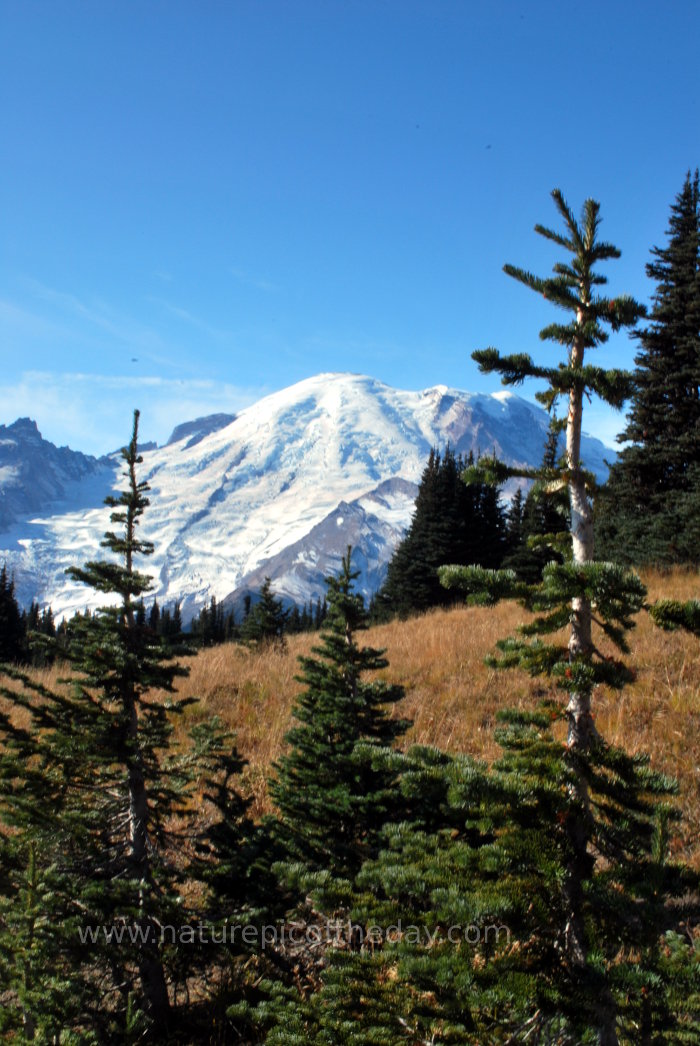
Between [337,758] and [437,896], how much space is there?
9.04ft

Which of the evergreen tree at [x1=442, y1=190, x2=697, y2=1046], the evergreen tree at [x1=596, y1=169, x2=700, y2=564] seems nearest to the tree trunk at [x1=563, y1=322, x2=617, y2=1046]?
the evergreen tree at [x1=442, y1=190, x2=697, y2=1046]

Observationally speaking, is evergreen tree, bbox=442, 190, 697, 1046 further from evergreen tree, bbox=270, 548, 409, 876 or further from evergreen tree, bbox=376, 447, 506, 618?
evergreen tree, bbox=376, 447, 506, 618

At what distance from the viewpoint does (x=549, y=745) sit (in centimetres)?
238

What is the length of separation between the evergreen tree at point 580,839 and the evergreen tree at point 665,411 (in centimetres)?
1519

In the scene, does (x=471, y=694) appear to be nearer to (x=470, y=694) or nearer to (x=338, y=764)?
(x=470, y=694)

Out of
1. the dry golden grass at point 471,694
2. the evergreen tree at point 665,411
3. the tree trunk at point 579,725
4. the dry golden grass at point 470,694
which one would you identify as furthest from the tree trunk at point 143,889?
the evergreen tree at point 665,411

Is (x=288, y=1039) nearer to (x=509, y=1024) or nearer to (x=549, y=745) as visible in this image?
(x=509, y=1024)

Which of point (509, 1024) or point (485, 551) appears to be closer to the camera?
point (509, 1024)

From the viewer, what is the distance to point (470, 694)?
9.34 m

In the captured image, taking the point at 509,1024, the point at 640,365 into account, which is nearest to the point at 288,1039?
the point at 509,1024

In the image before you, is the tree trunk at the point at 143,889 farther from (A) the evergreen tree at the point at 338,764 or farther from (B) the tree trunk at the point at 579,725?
(B) the tree trunk at the point at 579,725

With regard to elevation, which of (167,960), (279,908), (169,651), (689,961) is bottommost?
(167,960)

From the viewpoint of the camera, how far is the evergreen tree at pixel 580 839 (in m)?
2.11

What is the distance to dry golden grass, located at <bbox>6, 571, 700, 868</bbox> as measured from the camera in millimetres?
7258
